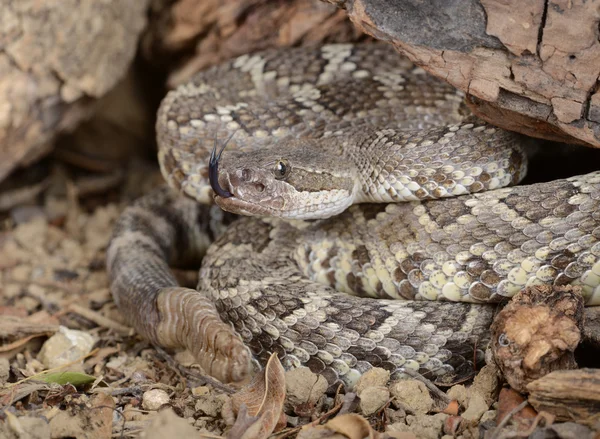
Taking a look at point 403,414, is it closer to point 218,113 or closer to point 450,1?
point 450,1

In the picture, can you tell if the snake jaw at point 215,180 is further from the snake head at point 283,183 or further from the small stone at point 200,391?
the small stone at point 200,391

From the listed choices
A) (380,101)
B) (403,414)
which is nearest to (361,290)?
(403,414)

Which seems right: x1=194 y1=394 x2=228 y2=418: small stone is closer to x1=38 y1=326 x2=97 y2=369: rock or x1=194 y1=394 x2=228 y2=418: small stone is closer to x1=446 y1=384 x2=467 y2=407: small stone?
x1=38 y1=326 x2=97 y2=369: rock

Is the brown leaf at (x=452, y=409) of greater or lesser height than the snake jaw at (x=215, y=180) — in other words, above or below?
below

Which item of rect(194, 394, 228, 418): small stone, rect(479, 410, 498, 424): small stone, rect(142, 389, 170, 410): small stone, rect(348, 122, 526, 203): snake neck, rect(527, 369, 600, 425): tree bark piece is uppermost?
rect(348, 122, 526, 203): snake neck

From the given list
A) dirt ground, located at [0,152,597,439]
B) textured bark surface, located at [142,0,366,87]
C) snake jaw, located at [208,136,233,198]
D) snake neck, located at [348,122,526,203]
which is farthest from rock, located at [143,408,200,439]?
textured bark surface, located at [142,0,366,87]

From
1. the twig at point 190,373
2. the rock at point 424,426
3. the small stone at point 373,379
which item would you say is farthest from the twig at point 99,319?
the rock at point 424,426
